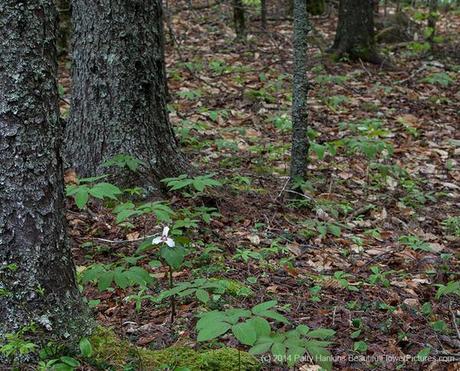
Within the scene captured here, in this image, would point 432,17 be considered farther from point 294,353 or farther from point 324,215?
point 294,353

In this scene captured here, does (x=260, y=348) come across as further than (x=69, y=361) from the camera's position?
No

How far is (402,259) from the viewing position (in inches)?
182

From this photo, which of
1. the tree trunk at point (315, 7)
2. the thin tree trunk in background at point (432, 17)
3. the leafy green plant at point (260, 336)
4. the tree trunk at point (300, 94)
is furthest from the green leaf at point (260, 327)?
the tree trunk at point (315, 7)

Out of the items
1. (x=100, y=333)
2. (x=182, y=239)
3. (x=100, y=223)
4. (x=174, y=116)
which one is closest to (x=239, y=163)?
(x=174, y=116)

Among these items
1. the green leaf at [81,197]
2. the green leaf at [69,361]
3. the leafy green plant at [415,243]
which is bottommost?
the leafy green plant at [415,243]

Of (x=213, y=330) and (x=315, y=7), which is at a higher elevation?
(x=315, y=7)

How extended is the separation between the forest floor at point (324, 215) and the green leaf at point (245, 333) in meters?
0.79

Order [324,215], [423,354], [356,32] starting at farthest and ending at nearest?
[356,32]
[324,215]
[423,354]

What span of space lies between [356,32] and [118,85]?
6.97m

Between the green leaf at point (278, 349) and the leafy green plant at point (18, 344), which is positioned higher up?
the green leaf at point (278, 349)

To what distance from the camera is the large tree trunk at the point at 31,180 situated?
2.43m

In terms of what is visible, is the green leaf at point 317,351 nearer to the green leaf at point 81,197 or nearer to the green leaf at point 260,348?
the green leaf at point 260,348

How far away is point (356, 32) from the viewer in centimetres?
1063

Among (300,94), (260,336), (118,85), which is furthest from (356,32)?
(260,336)
